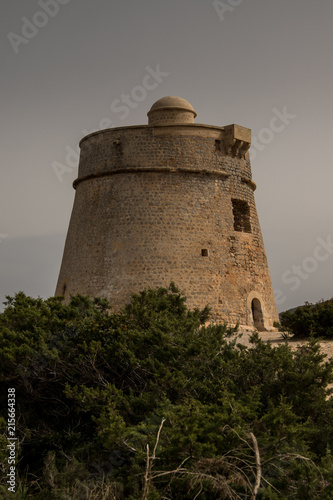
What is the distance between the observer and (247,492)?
Answer: 5.79 metres

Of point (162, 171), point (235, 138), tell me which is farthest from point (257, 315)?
point (235, 138)

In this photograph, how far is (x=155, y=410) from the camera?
23.3 feet

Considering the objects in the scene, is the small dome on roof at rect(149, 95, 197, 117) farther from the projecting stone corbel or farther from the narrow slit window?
the narrow slit window

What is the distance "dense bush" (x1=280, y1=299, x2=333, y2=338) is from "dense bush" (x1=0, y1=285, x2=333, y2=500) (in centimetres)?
547

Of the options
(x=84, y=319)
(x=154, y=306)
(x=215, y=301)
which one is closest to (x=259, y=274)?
(x=215, y=301)

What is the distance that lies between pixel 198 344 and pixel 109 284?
7019 millimetres

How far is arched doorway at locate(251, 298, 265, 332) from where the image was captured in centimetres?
1602

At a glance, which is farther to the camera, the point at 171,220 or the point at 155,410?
the point at 171,220

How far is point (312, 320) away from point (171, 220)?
475 centimetres

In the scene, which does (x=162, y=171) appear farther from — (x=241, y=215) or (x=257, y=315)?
(x=257, y=315)

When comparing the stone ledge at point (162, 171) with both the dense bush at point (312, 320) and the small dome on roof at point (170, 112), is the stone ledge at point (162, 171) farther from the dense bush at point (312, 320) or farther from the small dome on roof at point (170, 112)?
the dense bush at point (312, 320)

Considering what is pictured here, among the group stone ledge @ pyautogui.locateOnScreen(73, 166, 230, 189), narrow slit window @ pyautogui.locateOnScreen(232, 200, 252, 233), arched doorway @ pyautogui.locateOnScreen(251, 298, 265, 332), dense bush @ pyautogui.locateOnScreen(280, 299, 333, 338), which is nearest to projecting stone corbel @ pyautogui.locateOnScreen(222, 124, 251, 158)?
stone ledge @ pyautogui.locateOnScreen(73, 166, 230, 189)

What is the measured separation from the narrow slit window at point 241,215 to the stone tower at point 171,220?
3 cm

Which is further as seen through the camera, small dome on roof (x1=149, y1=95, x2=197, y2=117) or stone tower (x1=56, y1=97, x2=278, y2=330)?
small dome on roof (x1=149, y1=95, x2=197, y2=117)
